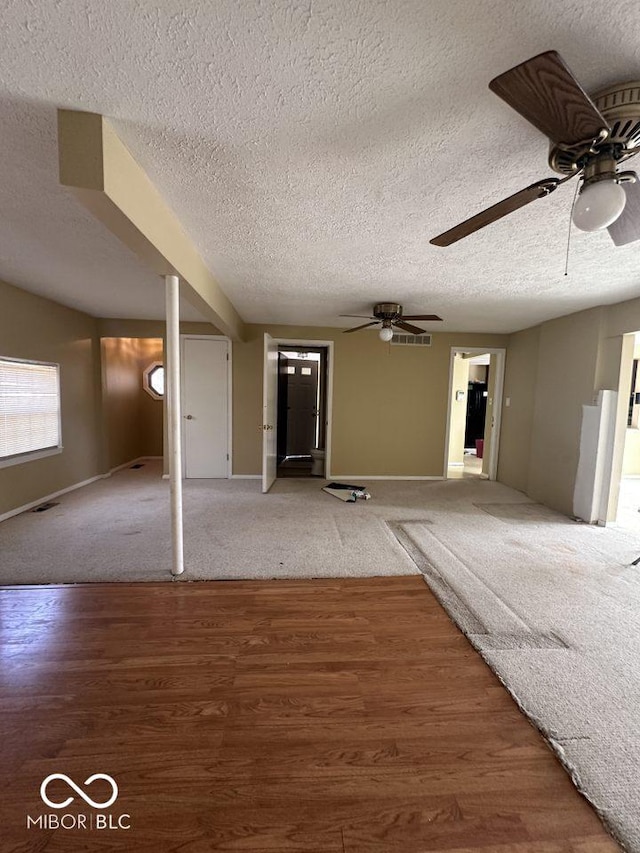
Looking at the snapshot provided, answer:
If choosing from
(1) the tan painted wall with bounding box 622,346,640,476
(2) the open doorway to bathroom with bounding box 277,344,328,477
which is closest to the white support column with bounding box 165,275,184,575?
(2) the open doorway to bathroom with bounding box 277,344,328,477

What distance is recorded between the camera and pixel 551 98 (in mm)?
888

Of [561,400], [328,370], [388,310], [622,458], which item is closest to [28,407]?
[328,370]

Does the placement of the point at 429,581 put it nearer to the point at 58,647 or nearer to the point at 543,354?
the point at 58,647

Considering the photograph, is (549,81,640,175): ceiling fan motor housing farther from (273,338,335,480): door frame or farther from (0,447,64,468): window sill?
(0,447,64,468): window sill

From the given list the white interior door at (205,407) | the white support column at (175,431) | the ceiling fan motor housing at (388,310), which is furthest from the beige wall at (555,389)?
the white interior door at (205,407)

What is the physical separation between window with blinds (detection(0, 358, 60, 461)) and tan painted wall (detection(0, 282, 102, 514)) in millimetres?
107

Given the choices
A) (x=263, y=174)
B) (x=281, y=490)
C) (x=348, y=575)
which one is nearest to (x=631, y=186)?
(x=263, y=174)

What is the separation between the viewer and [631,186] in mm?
1251

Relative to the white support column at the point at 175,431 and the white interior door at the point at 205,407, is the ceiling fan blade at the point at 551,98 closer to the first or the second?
the white support column at the point at 175,431

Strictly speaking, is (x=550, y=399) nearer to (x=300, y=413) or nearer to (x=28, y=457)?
(x=300, y=413)

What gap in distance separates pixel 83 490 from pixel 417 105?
16.4ft

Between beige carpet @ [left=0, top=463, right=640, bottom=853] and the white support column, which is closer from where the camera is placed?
beige carpet @ [left=0, top=463, right=640, bottom=853]

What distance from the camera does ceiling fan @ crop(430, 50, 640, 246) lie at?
0.84 meters

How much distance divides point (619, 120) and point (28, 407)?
4.90 meters
